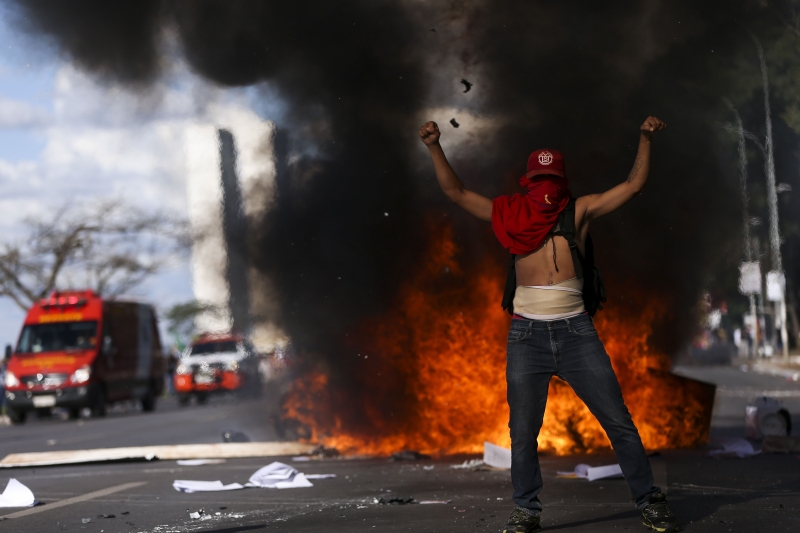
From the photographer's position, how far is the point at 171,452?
1029cm

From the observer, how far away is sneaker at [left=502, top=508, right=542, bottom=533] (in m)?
5.05

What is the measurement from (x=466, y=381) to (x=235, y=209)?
11.4 ft

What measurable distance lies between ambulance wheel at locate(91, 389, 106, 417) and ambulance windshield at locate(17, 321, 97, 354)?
99 cm

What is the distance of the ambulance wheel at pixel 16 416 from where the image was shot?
75.5 ft

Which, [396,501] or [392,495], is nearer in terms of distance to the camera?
[396,501]

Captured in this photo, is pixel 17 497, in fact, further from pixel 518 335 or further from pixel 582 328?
pixel 582 328

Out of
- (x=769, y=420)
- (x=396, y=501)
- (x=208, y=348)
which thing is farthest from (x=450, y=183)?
(x=208, y=348)

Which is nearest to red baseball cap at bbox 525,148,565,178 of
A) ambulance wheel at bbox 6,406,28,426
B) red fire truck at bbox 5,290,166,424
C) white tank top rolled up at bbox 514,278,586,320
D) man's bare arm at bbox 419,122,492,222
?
man's bare arm at bbox 419,122,492,222

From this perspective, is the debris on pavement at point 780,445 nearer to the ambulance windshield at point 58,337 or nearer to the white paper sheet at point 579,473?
the white paper sheet at point 579,473

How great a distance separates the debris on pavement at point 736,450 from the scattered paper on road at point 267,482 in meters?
2.99

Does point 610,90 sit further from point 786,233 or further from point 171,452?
point 786,233

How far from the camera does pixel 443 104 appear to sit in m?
10.1

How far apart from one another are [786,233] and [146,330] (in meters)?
25.2

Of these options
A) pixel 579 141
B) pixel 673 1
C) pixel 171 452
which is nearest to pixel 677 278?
pixel 579 141
